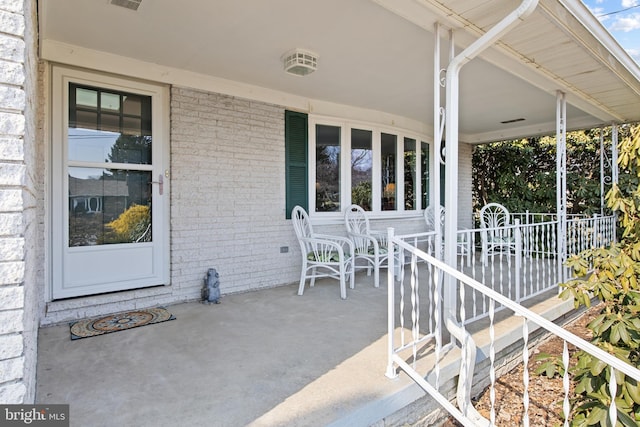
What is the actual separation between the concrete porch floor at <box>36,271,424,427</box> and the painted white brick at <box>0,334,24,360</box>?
97cm

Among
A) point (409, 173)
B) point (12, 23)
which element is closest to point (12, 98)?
point (12, 23)

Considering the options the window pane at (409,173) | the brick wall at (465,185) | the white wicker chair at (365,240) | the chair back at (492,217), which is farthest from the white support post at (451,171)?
the brick wall at (465,185)

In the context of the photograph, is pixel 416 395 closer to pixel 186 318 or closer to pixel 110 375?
pixel 110 375

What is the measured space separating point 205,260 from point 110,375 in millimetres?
1706

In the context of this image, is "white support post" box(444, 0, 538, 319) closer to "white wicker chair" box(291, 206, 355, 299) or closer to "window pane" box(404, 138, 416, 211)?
"white wicker chair" box(291, 206, 355, 299)

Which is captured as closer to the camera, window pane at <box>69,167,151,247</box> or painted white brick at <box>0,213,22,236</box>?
painted white brick at <box>0,213,22,236</box>

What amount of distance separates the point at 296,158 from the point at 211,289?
1.90 meters

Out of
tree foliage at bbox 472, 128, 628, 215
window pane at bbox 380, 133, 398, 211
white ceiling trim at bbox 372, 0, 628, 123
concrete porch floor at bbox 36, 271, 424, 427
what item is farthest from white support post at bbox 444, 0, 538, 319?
tree foliage at bbox 472, 128, 628, 215

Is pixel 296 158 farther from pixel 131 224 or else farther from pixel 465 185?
pixel 465 185

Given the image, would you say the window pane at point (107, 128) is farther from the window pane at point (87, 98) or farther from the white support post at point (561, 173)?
the white support post at point (561, 173)

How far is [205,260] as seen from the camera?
3775 mm

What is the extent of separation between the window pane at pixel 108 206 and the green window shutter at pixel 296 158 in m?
1.60

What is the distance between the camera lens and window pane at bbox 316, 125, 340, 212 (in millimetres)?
4832

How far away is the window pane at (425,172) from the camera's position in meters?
6.29
